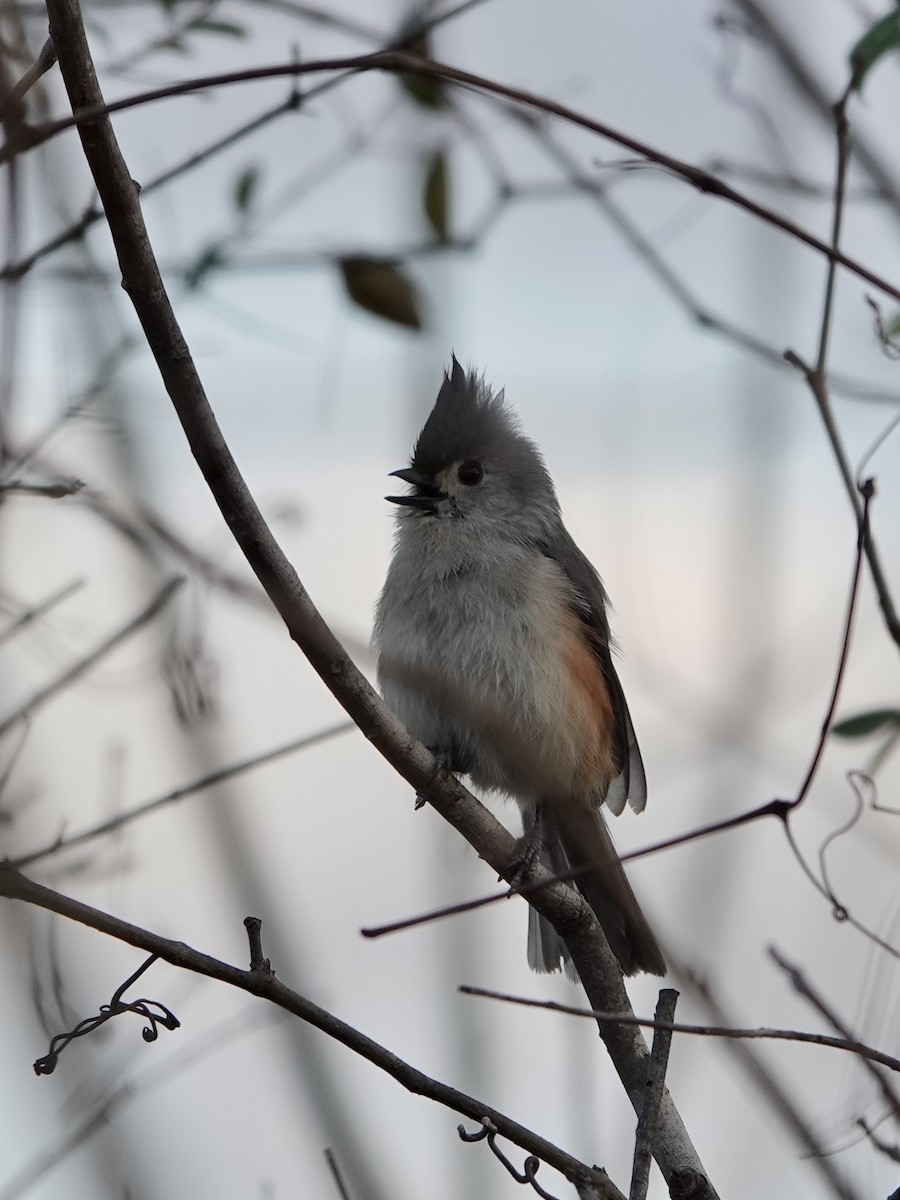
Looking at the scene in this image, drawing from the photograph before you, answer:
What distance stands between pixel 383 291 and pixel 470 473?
1085 mm

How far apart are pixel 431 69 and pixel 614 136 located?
1.02 ft

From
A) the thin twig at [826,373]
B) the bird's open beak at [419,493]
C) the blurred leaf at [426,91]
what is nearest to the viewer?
the thin twig at [826,373]

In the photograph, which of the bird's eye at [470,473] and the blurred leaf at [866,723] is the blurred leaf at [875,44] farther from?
the bird's eye at [470,473]

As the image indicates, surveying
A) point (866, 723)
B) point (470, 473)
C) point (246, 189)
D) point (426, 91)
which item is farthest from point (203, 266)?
point (866, 723)

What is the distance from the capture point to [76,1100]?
251 centimetres

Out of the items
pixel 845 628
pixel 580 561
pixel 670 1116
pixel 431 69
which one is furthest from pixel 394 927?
Result: pixel 580 561

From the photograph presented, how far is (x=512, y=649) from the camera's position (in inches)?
141

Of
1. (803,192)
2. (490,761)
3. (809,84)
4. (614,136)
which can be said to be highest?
(809,84)

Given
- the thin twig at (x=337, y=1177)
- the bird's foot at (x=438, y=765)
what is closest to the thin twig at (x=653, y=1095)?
the thin twig at (x=337, y=1177)

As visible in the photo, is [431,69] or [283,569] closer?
[431,69]

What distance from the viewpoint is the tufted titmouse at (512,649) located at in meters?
3.56

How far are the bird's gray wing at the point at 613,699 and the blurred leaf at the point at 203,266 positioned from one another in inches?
55.5

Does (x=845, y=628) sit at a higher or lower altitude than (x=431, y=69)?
lower

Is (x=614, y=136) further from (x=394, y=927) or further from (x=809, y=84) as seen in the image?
(x=809, y=84)
